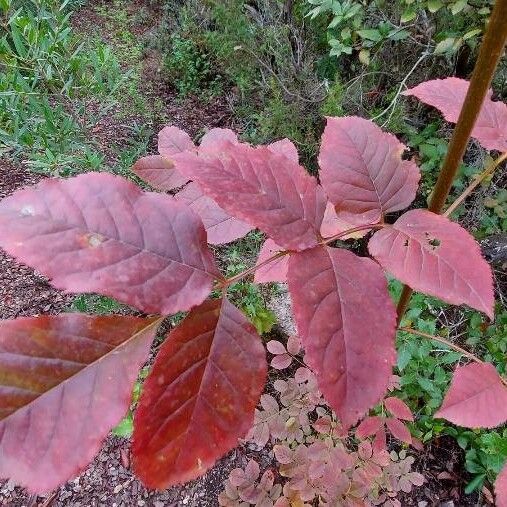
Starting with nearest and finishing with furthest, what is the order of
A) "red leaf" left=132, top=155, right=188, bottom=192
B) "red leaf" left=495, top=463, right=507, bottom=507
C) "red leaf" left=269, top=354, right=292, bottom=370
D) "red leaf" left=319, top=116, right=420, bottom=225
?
1. "red leaf" left=319, top=116, right=420, bottom=225
2. "red leaf" left=495, top=463, right=507, bottom=507
3. "red leaf" left=132, top=155, right=188, bottom=192
4. "red leaf" left=269, top=354, right=292, bottom=370

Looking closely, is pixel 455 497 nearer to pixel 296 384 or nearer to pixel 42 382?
pixel 296 384

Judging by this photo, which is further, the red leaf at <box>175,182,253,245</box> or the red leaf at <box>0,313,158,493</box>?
the red leaf at <box>175,182,253,245</box>

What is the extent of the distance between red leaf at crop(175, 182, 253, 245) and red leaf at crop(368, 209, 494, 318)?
0.72 ft

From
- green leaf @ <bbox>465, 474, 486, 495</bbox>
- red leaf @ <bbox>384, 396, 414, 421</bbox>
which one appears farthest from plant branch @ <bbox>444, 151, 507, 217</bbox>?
green leaf @ <bbox>465, 474, 486, 495</bbox>

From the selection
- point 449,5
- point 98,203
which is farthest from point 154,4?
point 98,203

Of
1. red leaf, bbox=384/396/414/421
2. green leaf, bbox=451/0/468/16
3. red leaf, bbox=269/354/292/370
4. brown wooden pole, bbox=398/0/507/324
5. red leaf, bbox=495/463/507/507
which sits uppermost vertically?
brown wooden pole, bbox=398/0/507/324

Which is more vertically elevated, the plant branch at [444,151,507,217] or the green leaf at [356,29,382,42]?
the plant branch at [444,151,507,217]

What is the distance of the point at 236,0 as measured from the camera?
138 inches

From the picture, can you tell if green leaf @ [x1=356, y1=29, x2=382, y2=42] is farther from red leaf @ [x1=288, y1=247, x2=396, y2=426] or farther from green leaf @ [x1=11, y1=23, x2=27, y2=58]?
red leaf @ [x1=288, y1=247, x2=396, y2=426]

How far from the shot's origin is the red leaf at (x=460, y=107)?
0.69m

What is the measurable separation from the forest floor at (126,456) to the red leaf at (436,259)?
2.85 ft

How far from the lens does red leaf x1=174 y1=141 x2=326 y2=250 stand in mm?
470

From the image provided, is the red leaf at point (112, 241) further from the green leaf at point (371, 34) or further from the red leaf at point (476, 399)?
the green leaf at point (371, 34)

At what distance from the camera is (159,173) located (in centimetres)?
80
